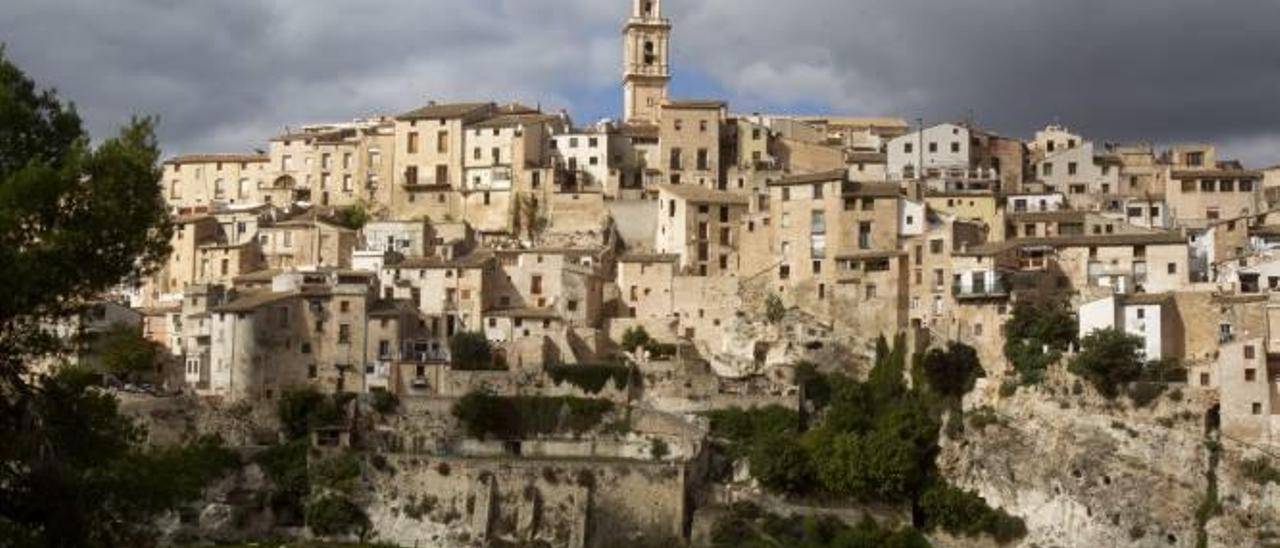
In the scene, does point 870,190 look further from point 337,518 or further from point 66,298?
point 66,298

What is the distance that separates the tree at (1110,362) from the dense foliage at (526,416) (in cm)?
1401

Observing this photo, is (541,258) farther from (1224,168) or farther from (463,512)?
(1224,168)

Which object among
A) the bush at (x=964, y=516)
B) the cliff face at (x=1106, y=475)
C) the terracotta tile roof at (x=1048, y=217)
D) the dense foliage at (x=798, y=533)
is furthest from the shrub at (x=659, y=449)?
the terracotta tile roof at (x=1048, y=217)

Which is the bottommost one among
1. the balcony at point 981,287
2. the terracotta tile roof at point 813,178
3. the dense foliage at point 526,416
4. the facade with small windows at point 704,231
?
the dense foliage at point 526,416

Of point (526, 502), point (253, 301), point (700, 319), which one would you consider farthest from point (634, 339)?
point (253, 301)

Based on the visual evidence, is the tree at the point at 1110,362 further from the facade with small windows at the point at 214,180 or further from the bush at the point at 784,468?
the facade with small windows at the point at 214,180

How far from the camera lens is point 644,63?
82625 millimetres

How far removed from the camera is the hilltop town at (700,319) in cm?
5097

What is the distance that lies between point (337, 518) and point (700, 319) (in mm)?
14242

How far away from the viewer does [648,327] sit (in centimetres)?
6094

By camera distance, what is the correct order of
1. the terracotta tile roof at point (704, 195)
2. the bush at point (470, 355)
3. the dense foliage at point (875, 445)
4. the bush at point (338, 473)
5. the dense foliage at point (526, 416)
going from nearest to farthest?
the dense foliage at point (875, 445) → the bush at point (338, 473) → the dense foliage at point (526, 416) → the bush at point (470, 355) → the terracotta tile roof at point (704, 195)

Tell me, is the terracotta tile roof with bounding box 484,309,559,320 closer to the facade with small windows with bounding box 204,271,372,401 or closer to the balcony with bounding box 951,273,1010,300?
the facade with small windows with bounding box 204,271,372,401

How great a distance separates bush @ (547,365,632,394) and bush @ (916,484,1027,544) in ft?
32.4

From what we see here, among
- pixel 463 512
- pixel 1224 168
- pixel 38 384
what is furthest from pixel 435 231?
pixel 38 384
